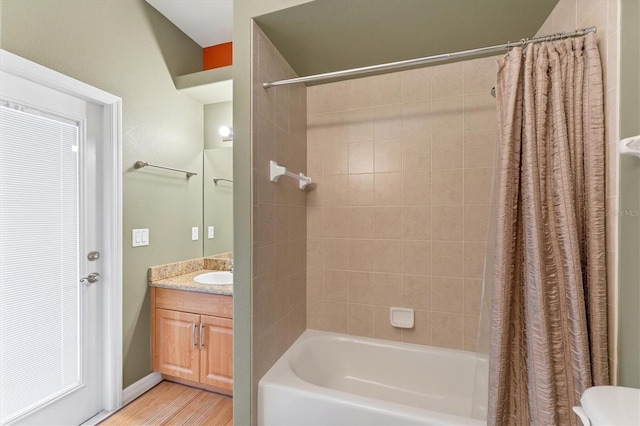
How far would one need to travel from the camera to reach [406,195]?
1887 mm

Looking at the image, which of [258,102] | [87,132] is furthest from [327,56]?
[87,132]

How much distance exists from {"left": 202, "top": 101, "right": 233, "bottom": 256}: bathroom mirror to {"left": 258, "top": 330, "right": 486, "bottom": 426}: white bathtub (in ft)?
3.91

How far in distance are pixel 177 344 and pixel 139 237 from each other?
0.83m

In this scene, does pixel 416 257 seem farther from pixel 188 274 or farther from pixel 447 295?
pixel 188 274

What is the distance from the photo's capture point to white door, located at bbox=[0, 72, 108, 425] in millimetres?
1535

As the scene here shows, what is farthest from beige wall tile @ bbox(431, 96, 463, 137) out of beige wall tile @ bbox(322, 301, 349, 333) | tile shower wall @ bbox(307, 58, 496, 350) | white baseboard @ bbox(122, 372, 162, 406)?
white baseboard @ bbox(122, 372, 162, 406)

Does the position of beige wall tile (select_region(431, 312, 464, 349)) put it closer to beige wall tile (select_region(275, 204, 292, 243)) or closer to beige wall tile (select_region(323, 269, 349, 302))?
beige wall tile (select_region(323, 269, 349, 302))

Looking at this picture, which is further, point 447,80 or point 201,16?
point 201,16

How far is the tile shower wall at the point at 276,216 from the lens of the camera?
57.4 inches

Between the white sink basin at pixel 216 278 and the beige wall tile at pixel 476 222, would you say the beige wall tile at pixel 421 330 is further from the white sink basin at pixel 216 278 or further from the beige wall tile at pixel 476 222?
the white sink basin at pixel 216 278

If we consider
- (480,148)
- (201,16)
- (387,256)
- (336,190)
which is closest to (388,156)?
(336,190)

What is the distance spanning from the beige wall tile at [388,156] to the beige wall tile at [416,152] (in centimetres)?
3

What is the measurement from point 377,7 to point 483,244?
137 cm

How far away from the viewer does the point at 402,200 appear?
190 centimetres
